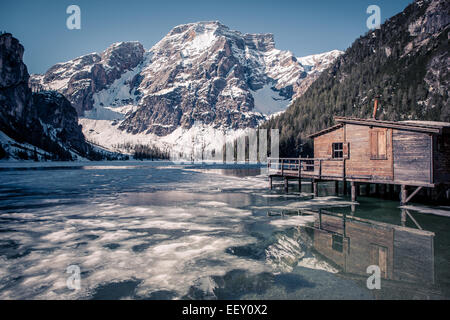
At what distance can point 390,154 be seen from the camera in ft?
64.2

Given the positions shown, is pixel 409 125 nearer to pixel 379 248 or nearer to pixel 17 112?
pixel 379 248

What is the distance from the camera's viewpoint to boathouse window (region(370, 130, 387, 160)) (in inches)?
788

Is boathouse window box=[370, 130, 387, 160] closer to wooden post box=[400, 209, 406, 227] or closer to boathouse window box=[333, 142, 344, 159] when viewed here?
boathouse window box=[333, 142, 344, 159]

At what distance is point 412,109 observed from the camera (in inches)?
4122

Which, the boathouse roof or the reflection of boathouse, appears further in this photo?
the boathouse roof

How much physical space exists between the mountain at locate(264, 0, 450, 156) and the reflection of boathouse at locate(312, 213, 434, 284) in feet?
316

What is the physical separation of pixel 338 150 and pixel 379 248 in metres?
16.2

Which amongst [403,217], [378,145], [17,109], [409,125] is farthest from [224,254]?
[17,109]

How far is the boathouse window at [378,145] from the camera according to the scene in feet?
65.7

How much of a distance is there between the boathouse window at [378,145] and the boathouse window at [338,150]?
363cm

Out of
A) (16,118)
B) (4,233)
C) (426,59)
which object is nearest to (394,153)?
(4,233)

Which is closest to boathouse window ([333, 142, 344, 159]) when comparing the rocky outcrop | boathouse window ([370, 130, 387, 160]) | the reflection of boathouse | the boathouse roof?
the boathouse roof
